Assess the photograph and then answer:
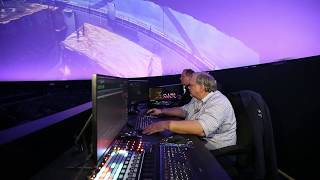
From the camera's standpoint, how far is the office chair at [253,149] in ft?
6.17

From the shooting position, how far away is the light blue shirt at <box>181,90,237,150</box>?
198cm

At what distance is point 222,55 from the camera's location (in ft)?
12.8

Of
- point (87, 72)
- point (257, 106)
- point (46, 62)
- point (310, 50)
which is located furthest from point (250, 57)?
point (46, 62)

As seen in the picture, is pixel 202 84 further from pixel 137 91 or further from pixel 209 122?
pixel 137 91

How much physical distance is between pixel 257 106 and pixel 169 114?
113 cm

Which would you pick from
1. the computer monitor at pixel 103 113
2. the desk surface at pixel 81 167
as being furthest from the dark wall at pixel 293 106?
the computer monitor at pixel 103 113

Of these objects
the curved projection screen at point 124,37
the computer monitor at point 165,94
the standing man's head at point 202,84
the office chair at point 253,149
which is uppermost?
the curved projection screen at point 124,37

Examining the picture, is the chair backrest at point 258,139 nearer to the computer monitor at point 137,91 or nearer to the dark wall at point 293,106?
the dark wall at point 293,106

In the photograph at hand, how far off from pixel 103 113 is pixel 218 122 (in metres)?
1.05

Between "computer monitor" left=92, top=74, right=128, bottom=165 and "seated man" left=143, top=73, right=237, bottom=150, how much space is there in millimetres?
523

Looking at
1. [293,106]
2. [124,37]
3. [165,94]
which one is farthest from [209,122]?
[124,37]

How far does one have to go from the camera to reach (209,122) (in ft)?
6.49

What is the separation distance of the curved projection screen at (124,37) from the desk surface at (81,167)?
7.26 ft

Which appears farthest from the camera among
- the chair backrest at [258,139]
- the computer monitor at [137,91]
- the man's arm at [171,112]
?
the computer monitor at [137,91]
